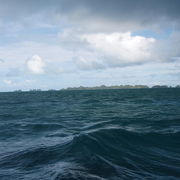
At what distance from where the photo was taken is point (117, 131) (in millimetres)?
16844

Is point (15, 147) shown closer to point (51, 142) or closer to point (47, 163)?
point (51, 142)

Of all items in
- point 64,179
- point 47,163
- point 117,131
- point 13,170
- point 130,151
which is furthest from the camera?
point 117,131

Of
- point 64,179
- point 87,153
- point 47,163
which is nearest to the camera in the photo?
point 64,179

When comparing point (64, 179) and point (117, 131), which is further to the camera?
point (117, 131)

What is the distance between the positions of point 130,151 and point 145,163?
7.38 feet

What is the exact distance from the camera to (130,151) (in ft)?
41.8

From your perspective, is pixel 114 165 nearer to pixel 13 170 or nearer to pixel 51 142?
pixel 13 170

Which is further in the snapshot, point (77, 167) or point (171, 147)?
point (171, 147)

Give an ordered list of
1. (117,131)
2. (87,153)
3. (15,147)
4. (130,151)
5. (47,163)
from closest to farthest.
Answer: (47,163)
(87,153)
(130,151)
(15,147)
(117,131)

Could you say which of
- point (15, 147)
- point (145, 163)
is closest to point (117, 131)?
point (145, 163)

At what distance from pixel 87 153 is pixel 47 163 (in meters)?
2.49

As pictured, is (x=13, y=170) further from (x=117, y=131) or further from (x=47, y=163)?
(x=117, y=131)

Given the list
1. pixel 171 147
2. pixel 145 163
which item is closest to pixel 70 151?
pixel 145 163

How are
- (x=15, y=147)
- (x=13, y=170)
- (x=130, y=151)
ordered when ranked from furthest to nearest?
(x=15, y=147) → (x=130, y=151) → (x=13, y=170)
